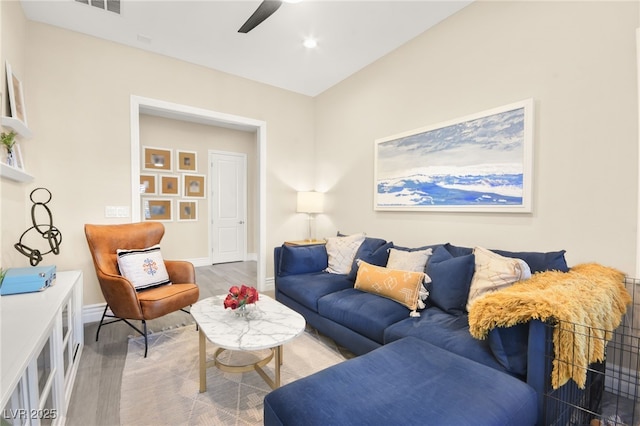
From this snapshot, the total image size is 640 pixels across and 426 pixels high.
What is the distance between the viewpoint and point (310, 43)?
310cm

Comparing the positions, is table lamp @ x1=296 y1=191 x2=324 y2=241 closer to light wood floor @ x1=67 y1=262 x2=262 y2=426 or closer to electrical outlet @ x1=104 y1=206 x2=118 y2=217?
light wood floor @ x1=67 y1=262 x2=262 y2=426

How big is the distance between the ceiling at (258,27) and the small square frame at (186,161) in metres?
2.19

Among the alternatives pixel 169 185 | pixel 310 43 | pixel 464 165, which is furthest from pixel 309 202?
pixel 169 185

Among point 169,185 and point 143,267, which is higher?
point 169,185

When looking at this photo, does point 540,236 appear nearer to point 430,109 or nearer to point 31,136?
point 430,109

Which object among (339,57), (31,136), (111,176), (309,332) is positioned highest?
(339,57)

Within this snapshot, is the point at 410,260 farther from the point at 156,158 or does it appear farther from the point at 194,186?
the point at 156,158

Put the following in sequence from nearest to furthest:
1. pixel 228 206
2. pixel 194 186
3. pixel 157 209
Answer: pixel 157 209 < pixel 194 186 < pixel 228 206

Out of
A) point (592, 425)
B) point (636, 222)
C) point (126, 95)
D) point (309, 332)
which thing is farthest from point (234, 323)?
point (126, 95)

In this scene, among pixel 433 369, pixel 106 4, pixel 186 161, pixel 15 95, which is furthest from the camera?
pixel 186 161

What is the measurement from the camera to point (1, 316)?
1.41 m

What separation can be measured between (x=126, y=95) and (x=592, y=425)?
460 centimetres

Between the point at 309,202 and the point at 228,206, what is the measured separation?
98.8 inches

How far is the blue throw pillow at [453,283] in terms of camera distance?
2.01 meters
